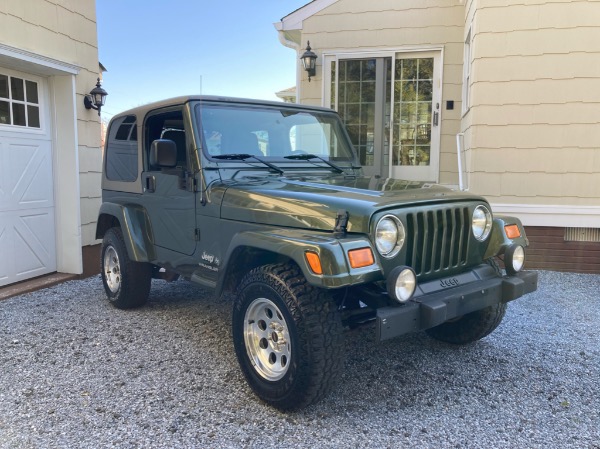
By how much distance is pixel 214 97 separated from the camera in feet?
12.5

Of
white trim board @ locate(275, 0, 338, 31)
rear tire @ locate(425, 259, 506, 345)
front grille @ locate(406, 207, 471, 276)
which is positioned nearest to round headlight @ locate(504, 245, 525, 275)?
rear tire @ locate(425, 259, 506, 345)

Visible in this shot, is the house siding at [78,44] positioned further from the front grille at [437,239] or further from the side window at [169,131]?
the front grille at [437,239]

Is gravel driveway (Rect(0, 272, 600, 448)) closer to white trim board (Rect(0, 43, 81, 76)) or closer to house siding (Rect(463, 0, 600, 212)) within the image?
house siding (Rect(463, 0, 600, 212))

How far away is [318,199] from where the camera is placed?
9.58 ft

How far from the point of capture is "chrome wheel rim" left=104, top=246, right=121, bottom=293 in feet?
16.0

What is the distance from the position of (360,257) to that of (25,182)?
4.79 metres

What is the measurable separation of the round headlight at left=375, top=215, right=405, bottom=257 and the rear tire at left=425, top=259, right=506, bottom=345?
1026 millimetres

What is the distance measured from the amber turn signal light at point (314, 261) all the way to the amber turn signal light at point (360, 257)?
0.16 meters

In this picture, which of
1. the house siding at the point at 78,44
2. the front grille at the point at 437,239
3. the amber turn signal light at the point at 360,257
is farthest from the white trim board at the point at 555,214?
the house siding at the point at 78,44

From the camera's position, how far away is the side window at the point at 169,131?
3.93 m

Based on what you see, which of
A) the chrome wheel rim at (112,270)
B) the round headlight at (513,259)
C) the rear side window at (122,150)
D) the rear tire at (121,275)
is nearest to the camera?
the round headlight at (513,259)

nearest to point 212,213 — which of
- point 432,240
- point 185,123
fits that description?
A: point 185,123

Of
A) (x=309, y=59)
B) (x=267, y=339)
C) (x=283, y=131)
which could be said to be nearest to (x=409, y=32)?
(x=309, y=59)

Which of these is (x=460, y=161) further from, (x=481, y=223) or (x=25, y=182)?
(x=25, y=182)
